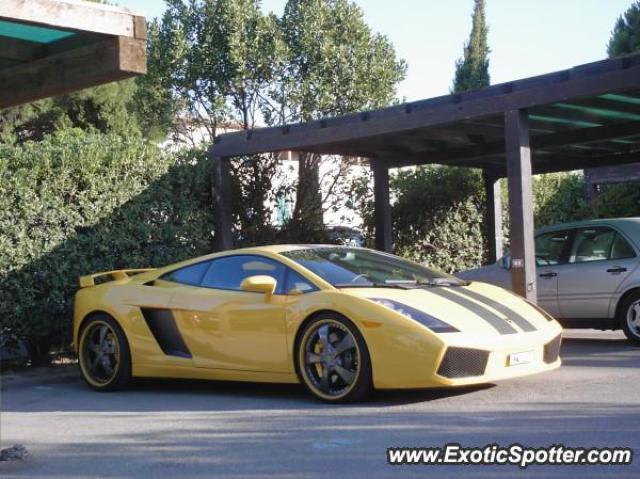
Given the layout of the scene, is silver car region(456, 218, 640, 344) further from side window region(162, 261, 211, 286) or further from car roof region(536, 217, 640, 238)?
side window region(162, 261, 211, 286)

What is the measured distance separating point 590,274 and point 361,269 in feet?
12.9

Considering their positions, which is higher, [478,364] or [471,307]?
[471,307]

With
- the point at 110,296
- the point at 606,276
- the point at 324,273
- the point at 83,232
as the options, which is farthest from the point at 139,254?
the point at 606,276

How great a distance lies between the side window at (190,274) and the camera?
841 centimetres

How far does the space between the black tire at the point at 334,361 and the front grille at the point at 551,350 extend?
1.50 m

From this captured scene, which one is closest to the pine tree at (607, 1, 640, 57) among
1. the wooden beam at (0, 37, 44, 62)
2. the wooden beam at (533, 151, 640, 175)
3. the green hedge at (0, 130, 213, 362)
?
the wooden beam at (533, 151, 640, 175)

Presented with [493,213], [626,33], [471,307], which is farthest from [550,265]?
[626,33]

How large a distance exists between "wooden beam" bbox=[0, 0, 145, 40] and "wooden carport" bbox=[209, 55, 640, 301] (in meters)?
5.72

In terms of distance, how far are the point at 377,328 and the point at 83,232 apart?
4848mm

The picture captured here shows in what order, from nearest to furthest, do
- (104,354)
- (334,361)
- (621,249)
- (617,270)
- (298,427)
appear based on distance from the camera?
(298,427) → (334,361) → (104,354) → (617,270) → (621,249)

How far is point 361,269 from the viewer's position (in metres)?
8.01

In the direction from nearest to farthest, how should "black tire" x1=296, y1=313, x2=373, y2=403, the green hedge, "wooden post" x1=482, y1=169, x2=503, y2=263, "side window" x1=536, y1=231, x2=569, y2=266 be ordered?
1. "black tire" x1=296, y1=313, x2=373, y2=403
2. the green hedge
3. "side window" x1=536, y1=231, x2=569, y2=266
4. "wooden post" x1=482, y1=169, x2=503, y2=263

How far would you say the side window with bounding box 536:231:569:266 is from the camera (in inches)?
447

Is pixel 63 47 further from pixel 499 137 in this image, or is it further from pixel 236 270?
pixel 499 137
